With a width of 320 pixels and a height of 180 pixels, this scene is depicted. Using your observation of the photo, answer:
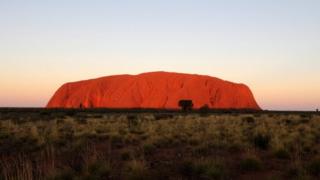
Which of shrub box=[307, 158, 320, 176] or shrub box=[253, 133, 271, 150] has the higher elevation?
shrub box=[253, 133, 271, 150]

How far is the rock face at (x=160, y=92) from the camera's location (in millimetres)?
147125

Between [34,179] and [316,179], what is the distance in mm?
5737

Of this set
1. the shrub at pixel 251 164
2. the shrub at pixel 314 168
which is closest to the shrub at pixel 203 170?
the shrub at pixel 251 164

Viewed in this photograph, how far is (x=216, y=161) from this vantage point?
1187 cm

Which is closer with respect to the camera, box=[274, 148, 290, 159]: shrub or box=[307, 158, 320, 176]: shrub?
box=[307, 158, 320, 176]: shrub

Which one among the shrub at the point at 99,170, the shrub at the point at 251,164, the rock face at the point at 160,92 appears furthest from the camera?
the rock face at the point at 160,92

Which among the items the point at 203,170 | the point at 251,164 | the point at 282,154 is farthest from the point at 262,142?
the point at 203,170

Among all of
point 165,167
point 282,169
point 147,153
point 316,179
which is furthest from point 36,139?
point 316,179

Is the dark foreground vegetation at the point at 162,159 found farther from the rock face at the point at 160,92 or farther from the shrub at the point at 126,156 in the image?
the rock face at the point at 160,92

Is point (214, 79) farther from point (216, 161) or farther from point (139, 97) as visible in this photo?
point (216, 161)

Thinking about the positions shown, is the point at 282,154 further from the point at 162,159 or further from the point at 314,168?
the point at 162,159

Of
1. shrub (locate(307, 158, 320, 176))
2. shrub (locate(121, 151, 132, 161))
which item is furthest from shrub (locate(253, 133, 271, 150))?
shrub (locate(307, 158, 320, 176))

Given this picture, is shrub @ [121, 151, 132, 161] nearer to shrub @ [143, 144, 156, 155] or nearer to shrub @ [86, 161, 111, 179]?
shrub @ [143, 144, 156, 155]

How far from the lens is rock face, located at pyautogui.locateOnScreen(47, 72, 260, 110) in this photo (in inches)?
5792
